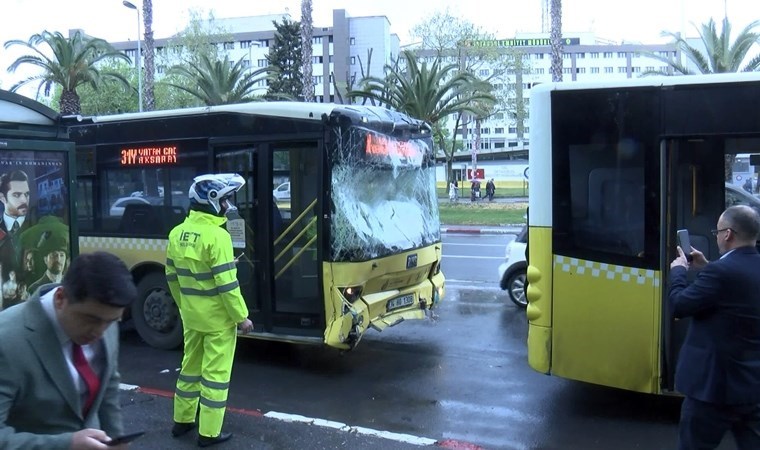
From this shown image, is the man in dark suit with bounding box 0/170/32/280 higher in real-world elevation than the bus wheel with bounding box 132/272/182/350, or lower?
higher

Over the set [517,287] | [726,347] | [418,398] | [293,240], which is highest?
[293,240]

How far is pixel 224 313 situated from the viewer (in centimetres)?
493

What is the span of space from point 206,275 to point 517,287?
6190mm

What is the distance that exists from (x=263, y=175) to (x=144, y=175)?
180 centimetres

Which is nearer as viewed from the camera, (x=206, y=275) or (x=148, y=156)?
(x=206, y=275)

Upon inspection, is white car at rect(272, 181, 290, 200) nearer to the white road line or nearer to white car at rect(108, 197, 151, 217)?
white car at rect(108, 197, 151, 217)

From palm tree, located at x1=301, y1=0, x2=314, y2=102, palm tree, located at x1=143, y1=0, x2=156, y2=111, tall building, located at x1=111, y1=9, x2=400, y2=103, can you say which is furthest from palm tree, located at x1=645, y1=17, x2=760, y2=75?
tall building, located at x1=111, y1=9, x2=400, y2=103

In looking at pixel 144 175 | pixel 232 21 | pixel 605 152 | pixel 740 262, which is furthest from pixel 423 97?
pixel 232 21

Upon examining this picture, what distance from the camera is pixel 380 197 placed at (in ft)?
23.8

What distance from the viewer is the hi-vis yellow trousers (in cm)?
488

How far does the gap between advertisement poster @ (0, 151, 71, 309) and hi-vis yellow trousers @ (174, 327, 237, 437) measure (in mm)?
1891

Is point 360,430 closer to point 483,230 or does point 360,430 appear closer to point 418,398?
point 418,398

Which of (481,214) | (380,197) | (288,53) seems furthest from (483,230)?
(288,53)

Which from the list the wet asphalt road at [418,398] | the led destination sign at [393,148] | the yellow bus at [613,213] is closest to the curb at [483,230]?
the wet asphalt road at [418,398]
